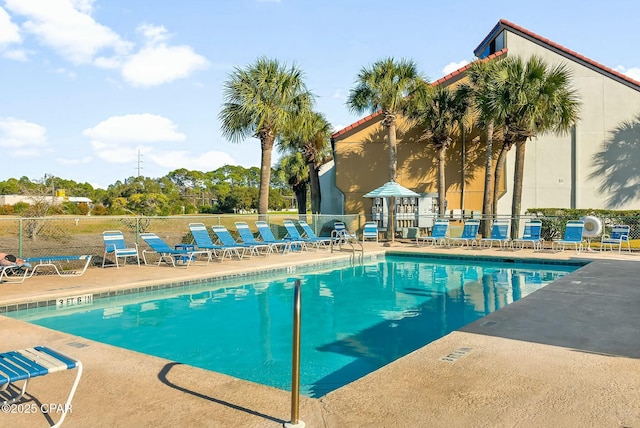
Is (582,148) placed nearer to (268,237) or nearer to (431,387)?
(268,237)

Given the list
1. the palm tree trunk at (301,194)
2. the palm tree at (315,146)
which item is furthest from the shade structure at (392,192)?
the palm tree trunk at (301,194)

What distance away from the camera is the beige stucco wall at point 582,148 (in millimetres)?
19953

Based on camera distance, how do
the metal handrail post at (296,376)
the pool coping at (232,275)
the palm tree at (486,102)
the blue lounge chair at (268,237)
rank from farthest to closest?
the palm tree at (486,102)
the blue lounge chair at (268,237)
the pool coping at (232,275)
the metal handrail post at (296,376)

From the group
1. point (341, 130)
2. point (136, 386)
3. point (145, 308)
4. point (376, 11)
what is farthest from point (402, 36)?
point (136, 386)

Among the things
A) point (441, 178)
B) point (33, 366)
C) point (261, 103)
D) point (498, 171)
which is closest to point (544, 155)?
point (498, 171)

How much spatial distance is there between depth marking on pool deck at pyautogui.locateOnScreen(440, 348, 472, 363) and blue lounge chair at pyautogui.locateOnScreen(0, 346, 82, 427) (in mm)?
2916

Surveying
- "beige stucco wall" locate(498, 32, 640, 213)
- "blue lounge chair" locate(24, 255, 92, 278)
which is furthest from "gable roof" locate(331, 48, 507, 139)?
"blue lounge chair" locate(24, 255, 92, 278)

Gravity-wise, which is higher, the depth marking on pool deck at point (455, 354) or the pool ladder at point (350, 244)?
the pool ladder at point (350, 244)

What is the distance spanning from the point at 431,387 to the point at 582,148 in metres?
20.0

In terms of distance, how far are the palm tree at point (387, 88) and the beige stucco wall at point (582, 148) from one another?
5.82 metres

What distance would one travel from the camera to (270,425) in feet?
9.49

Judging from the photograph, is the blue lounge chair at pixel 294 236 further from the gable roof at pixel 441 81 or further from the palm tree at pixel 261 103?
the gable roof at pixel 441 81

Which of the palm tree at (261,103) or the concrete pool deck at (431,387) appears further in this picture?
the palm tree at (261,103)

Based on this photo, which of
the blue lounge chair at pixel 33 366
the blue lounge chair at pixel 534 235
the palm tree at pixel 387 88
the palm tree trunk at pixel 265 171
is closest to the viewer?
the blue lounge chair at pixel 33 366
